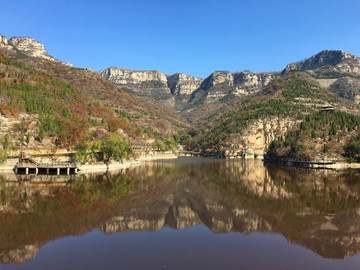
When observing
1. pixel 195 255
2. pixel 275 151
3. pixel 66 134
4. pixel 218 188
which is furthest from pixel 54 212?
pixel 275 151

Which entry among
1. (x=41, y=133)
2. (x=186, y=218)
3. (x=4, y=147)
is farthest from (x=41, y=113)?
(x=186, y=218)

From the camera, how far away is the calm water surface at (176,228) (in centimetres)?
2200

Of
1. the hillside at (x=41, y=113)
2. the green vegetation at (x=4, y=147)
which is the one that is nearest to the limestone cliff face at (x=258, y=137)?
the hillside at (x=41, y=113)

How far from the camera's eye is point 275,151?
149000 mm

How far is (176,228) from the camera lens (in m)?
31.1

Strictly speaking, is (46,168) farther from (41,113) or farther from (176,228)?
(176,228)

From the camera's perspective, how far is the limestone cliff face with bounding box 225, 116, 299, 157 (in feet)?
616

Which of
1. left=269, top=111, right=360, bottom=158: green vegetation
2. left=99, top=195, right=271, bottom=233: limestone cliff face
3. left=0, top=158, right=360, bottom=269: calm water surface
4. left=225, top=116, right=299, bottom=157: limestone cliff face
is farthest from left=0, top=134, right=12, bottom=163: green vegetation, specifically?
left=225, top=116, right=299, bottom=157: limestone cliff face

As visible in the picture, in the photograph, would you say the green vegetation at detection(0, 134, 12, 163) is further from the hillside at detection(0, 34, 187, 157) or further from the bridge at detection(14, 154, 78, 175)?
the hillside at detection(0, 34, 187, 157)

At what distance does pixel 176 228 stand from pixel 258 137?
175121mm

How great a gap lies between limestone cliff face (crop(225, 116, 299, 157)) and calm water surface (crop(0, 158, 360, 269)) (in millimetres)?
139313

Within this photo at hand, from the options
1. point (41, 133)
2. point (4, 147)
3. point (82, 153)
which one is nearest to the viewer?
point (4, 147)

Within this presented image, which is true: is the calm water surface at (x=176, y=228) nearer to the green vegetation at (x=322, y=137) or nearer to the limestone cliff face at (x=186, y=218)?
the limestone cliff face at (x=186, y=218)

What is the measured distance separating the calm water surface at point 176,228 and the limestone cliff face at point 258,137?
139 metres
